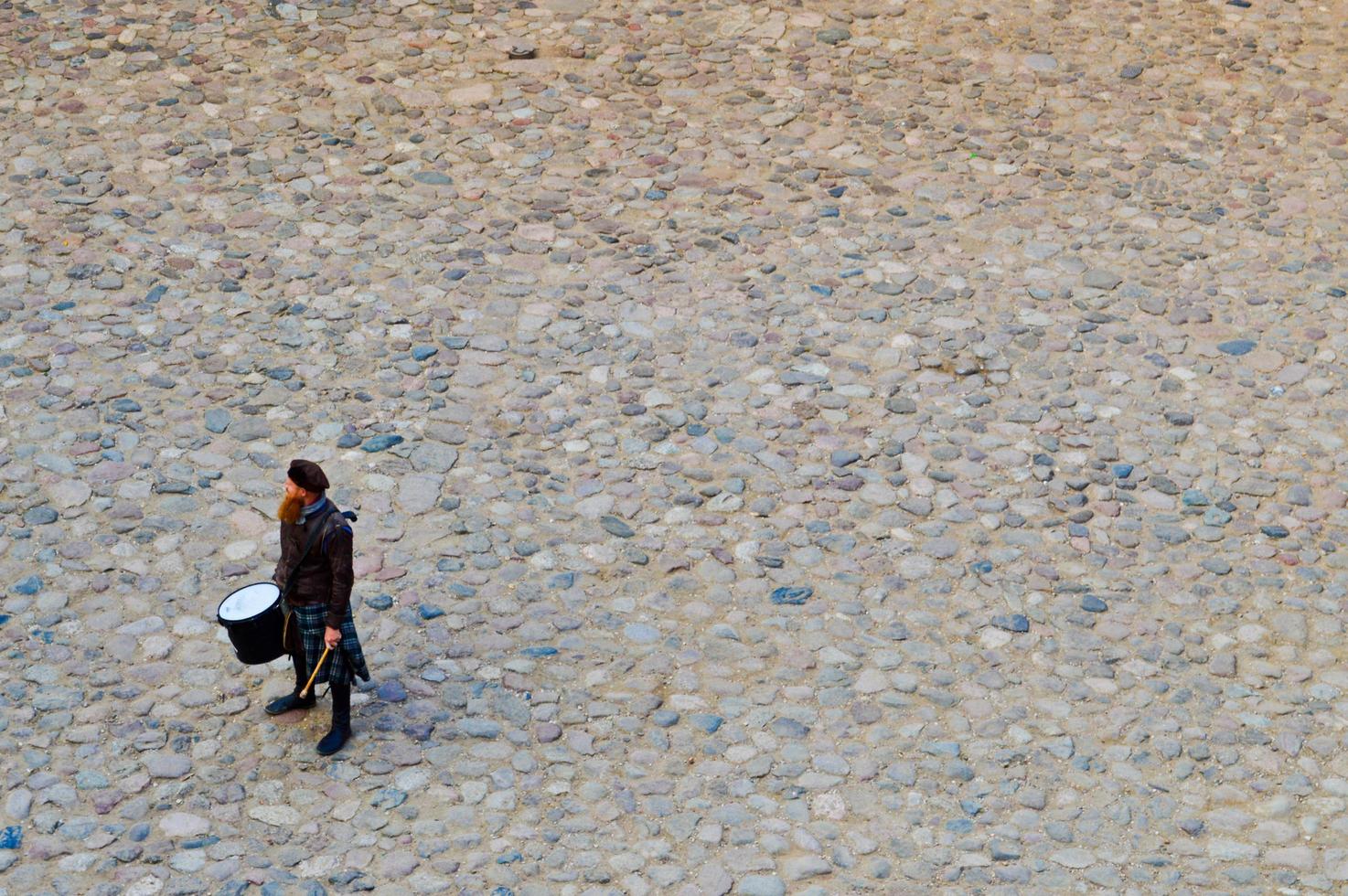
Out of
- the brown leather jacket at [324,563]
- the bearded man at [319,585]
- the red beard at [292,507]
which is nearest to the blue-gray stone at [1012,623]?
the bearded man at [319,585]

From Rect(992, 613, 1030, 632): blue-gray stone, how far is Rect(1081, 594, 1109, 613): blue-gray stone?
1.16 ft

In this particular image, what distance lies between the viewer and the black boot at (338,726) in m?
7.09

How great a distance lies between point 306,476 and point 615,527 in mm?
2388

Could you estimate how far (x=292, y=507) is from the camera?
22.1ft

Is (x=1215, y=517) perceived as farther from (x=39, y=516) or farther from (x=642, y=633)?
(x=39, y=516)

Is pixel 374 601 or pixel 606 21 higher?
pixel 606 21

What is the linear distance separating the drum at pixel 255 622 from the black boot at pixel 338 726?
347 mm

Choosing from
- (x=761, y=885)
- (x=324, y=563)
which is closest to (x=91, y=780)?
(x=324, y=563)

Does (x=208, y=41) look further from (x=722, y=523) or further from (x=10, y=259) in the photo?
(x=722, y=523)

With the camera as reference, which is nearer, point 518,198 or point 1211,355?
point 1211,355

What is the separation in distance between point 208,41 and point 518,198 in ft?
12.1

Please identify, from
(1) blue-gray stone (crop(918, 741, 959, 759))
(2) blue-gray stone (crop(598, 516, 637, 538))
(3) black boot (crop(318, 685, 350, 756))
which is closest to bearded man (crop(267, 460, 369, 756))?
(3) black boot (crop(318, 685, 350, 756))

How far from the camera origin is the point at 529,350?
1002 centimetres

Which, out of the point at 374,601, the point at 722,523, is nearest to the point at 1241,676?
the point at 722,523
